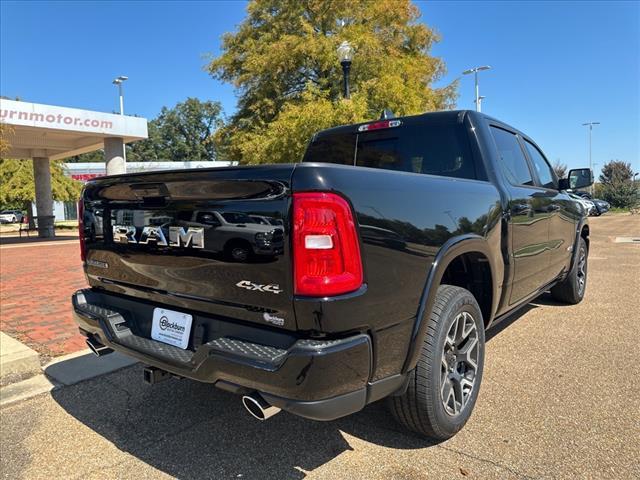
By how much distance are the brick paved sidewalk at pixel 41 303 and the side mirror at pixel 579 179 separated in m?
5.21

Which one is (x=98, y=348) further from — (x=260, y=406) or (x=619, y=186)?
(x=619, y=186)

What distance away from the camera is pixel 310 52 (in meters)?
16.3

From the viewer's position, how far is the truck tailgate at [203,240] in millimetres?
2057

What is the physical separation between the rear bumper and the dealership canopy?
15.4 m

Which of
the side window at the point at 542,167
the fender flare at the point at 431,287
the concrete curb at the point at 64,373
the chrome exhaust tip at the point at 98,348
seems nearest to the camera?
the fender flare at the point at 431,287

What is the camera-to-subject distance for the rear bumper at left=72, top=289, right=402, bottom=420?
1.95m

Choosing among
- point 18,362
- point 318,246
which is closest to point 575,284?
point 318,246

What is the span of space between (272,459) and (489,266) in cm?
177

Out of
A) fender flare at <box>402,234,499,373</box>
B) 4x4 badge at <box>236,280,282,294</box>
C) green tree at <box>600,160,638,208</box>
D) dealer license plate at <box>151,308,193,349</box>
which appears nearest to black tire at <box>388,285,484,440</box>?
fender flare at <box>402,234,499,373</box>

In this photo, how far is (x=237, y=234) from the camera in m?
2.17

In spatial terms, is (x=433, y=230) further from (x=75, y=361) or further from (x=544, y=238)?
(x=75, y=361)

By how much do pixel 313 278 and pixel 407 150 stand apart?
2121mm

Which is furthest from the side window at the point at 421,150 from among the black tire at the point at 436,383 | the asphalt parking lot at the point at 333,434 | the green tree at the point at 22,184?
the green tree at the point at 22,184

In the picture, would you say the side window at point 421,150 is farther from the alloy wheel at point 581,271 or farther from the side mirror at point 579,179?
the alloy wheel at point 581,271
